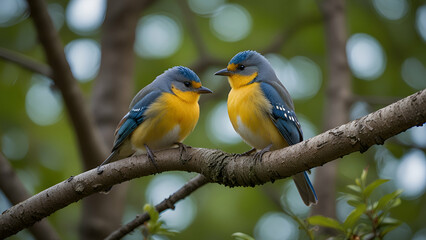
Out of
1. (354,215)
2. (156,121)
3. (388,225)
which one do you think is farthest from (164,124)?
(388,225)

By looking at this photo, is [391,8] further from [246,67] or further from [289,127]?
[289,127]

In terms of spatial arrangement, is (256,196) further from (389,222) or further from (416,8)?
(389,222)

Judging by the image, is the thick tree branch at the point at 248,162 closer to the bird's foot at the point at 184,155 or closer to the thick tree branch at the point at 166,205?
the bird's foot at the point at 184,155

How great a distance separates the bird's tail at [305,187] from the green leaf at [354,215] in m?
1.00

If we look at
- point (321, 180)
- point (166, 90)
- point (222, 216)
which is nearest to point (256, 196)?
point (222, 216)

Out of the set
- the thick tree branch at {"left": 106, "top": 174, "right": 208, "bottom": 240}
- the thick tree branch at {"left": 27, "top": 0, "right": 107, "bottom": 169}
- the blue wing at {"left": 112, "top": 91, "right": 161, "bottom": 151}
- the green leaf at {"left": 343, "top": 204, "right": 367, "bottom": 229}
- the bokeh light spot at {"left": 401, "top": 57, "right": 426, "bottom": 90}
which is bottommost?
the green leaf at {"left": 343, "top": 204, "right": 367, "bottom": 229}

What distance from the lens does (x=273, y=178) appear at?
312 cm

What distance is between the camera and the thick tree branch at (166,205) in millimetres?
3674

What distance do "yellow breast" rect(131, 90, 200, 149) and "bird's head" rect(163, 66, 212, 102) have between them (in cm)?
20

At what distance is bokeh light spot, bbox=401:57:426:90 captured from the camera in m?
7.66

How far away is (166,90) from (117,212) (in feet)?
8.38

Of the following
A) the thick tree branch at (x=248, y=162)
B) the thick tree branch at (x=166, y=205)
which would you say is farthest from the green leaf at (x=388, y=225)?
the thick tree branch at (x=166, y=205)

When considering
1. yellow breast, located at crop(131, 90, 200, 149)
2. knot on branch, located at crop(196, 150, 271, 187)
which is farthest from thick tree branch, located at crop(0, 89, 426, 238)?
yellow breast, located at crop(131, 90, 200, 149)

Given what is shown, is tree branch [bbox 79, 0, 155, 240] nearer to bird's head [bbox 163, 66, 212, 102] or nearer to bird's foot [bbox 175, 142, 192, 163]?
bird's head [bbox 163, 66, 212, 102]
